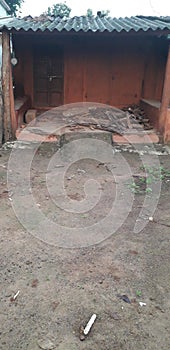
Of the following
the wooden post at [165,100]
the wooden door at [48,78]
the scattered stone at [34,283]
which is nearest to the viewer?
the scattered stone at [34,283]

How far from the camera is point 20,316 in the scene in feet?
8.27

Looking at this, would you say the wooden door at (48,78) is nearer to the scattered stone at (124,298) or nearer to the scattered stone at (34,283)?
the scattered stone at (34,283)

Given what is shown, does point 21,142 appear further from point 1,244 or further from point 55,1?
point 55,1

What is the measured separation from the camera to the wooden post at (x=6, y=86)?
6.88m

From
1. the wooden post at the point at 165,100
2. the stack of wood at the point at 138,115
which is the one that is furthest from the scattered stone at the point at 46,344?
the stack of wood at the point at 138,115

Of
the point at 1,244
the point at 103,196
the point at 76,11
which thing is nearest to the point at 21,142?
the point at 103,196

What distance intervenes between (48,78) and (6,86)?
277cm

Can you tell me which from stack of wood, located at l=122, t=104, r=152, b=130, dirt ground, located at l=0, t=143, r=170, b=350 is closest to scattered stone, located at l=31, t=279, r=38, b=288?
dirt ground, located at l=0, t=143, r=170, b=350

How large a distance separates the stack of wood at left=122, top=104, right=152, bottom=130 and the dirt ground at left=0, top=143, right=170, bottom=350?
4592mm

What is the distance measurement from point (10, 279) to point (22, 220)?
1169mm

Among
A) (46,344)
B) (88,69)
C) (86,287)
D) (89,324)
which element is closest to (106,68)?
(88,69)

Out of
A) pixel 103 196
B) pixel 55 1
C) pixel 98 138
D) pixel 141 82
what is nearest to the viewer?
pixel 103 196

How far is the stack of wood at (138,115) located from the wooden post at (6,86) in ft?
11.0

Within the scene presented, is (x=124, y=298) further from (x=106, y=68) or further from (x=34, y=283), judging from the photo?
(x=106, y=68)
